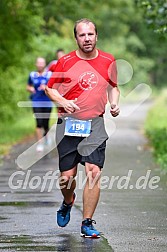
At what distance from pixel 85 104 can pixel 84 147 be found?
413 millimetres

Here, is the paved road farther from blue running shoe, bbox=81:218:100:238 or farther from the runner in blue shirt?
the runner in blue shirt

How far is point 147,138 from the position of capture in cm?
2258

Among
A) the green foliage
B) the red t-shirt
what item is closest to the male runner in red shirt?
the red t-shirt

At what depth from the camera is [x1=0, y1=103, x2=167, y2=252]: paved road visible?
25.6 feet

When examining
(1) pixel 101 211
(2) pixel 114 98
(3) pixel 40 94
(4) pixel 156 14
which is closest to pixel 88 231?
(2) pixel 114 98

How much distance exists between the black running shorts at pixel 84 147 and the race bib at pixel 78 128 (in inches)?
2.0

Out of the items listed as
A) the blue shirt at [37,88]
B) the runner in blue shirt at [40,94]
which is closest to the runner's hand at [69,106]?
the runner in blue shirt at [40,94]

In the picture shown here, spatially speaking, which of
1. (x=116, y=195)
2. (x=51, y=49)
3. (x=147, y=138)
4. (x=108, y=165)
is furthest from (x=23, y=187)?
(x=51, y=49)

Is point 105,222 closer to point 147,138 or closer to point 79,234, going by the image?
point 79,234

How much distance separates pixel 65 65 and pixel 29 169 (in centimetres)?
622

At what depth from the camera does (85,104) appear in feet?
27.2

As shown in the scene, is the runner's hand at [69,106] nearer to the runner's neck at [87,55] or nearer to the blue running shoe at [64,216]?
the runner's neck at [87,55]

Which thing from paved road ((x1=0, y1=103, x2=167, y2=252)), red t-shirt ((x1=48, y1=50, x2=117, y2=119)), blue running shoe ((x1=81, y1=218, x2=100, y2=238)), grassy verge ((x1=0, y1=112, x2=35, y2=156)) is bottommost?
grassy verge ((x1=0, y1=112, x2=35, y2=156))

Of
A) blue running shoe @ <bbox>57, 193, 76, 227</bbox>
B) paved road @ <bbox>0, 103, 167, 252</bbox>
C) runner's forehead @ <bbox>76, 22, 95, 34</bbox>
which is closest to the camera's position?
paved road @ <bbox>0, 103, 167, 252</bbox>
